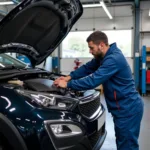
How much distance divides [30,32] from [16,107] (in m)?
1.23

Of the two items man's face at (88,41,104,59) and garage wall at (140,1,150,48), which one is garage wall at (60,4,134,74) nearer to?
garage wall at (140,1,150,48)

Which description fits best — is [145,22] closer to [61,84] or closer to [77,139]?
[61,84]

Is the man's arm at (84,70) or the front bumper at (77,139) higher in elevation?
the man's arm at (84,70)

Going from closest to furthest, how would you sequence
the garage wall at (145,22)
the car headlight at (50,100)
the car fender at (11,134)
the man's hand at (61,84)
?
1. the car fender at (11,134)
2. the car headlight at (50,100)
3. the man's hand at (61,84)
4. the garage wall at (145,22)

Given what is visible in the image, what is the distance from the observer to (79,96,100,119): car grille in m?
2.11

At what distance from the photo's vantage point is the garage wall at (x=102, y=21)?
419 inches

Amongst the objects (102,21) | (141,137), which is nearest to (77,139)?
(141,137)

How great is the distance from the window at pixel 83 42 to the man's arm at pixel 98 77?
8641 mm

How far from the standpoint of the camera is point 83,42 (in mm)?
11227

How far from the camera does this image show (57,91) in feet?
7.49

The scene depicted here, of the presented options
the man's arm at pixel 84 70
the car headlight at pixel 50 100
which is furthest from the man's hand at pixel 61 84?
the man's arm at pixel 84 70

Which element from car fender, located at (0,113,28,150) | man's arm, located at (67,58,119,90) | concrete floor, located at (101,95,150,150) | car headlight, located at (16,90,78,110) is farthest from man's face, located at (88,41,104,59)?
concrete floor, located at (101,95,150,150)

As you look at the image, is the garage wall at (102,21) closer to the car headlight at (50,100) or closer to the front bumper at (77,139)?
the front bumper at (77,139)

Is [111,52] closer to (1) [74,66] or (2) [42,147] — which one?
(2) [42,147]
